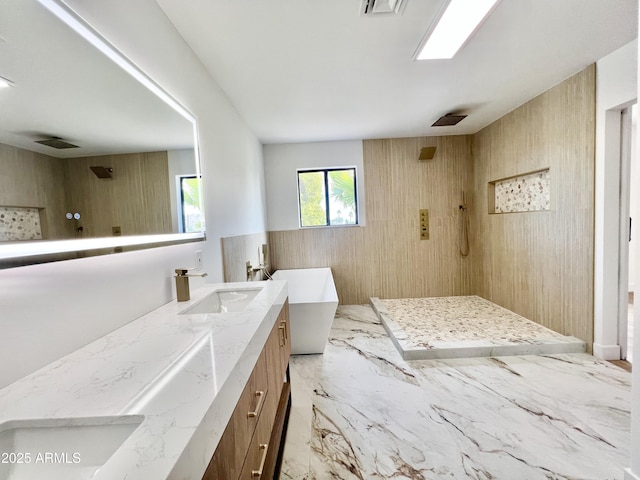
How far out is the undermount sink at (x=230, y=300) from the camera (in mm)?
1591

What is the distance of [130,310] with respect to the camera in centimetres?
117

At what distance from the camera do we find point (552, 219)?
2775 millimetres

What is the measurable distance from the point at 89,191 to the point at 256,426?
1.00 m

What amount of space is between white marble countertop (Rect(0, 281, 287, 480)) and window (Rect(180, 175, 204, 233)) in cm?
75

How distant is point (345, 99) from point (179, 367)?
8.91 ft

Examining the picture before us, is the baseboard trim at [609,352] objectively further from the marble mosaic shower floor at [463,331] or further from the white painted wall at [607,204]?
the marble mosaic shower floor at [463,331]

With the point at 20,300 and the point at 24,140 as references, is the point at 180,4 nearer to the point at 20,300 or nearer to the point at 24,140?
the point at 24,140

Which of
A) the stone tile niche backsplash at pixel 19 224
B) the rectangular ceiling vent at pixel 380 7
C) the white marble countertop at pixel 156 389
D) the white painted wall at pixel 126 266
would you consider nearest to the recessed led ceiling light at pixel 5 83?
the stone tile niche backsplash at pixel 19 224

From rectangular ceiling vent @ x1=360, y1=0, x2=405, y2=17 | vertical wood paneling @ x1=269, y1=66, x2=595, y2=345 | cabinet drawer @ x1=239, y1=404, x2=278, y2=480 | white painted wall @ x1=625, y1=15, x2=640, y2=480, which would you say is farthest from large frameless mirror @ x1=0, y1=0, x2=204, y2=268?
vertical wood paneling @ x1=269, y1=66, x2=595, y2=345

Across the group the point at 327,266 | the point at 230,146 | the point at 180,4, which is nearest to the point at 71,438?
the point at 180,4

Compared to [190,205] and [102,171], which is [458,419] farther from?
[102,171]

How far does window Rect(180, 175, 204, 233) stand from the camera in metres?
1.63

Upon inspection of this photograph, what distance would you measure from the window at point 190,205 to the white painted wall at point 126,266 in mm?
118

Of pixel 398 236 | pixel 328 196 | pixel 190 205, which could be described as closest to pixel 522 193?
pixel 398 236
